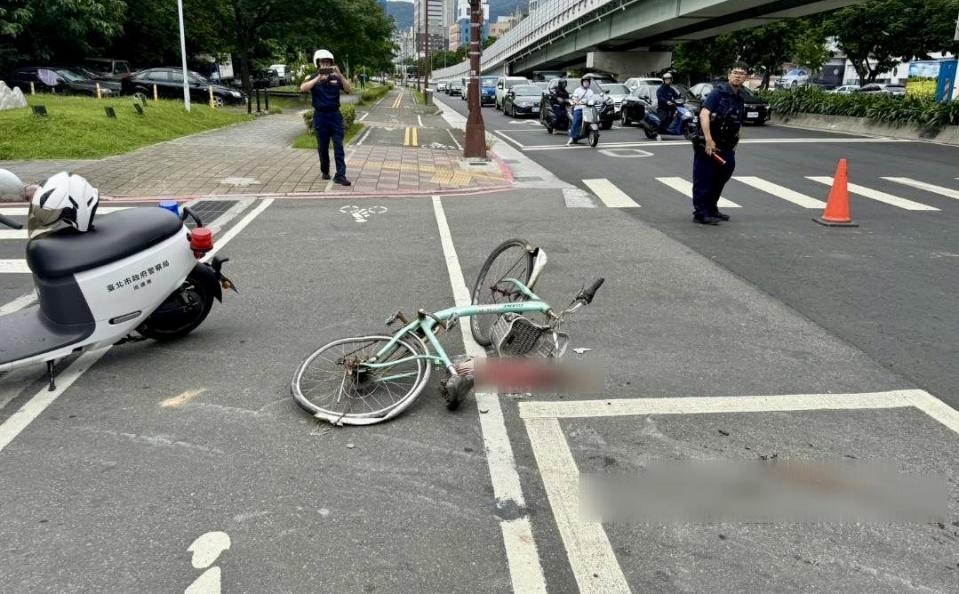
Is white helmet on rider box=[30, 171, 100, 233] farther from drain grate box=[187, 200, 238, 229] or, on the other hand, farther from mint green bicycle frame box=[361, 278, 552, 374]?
drain grate box=[187, 200, 238, 229]

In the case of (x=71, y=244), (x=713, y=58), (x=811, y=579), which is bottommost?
(x=811, y=579)

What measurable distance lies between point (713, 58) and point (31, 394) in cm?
4945

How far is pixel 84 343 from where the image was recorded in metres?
4.45

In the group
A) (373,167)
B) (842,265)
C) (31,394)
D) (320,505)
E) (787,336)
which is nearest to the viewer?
(320,505)

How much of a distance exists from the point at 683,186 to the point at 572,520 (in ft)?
34.5

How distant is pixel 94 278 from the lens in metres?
4.41

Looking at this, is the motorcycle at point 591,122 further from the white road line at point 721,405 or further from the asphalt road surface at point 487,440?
the white road line at point 721,405

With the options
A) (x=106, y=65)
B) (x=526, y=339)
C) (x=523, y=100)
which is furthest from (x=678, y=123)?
(x=106, y=65)

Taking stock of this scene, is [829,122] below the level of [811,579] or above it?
above

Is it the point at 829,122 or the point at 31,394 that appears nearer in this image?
the point at 31,394

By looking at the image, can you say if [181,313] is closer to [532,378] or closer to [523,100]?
[532,378]

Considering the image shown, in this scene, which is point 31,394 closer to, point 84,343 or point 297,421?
point 84,343

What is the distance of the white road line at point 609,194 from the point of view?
437 inches

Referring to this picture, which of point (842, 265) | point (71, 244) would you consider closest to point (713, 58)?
point (842, 265)
